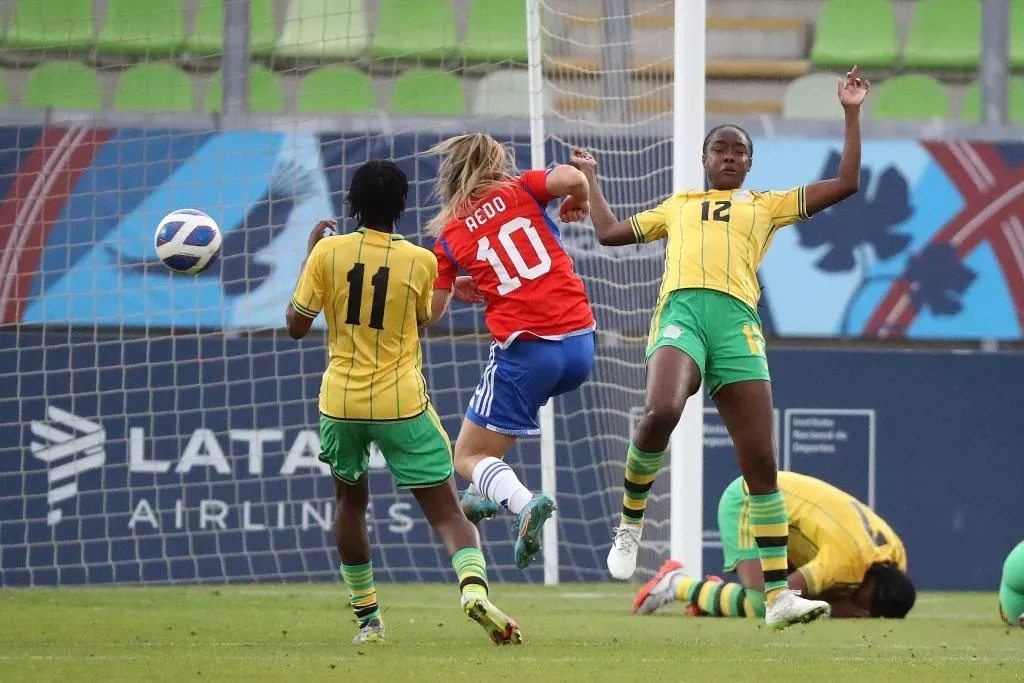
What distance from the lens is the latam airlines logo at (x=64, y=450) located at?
35.9 ft

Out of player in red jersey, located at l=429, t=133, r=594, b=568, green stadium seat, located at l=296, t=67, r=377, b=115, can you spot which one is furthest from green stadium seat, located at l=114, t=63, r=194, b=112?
player in red jersey, located at l=429, t=133, r=594, b=568

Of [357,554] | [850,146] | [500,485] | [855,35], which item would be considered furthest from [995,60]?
[357,554]

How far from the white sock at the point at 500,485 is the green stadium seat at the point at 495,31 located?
7384 mm

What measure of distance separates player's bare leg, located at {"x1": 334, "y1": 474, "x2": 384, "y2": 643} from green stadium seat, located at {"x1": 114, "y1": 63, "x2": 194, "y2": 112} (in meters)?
6.58

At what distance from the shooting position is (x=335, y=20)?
488 inches

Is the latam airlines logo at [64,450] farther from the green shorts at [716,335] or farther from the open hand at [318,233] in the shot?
the green shorts at [716,335]

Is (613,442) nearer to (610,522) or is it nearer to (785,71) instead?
(610,522)

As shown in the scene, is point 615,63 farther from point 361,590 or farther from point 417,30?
point 361,590

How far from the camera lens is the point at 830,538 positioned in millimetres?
8539

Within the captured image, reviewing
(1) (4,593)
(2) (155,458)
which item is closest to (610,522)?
(2) (155,458)

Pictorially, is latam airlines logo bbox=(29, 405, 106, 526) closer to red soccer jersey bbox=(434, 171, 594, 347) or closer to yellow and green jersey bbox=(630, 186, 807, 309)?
red soccer jersey bbox=(434, 171, 594, 347)

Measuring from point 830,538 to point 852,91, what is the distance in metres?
3.26

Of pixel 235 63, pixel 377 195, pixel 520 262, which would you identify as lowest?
pixel 520 262

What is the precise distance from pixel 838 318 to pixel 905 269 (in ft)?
2.26
